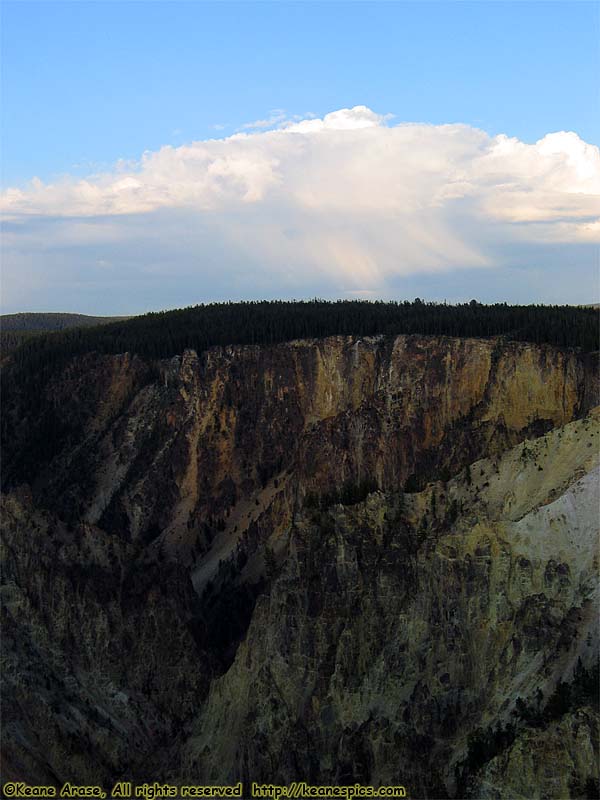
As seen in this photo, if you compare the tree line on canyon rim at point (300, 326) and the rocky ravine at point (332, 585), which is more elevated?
the tree line on canyon rim at point (300, 326)

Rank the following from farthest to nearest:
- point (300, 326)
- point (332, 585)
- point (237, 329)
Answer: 1. point (237, 329)
2. point (300, 326)
3. point (332, 585)

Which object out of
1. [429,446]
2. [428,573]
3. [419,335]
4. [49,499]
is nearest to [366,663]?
[428,573]

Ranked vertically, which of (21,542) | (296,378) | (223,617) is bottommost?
(223,617)

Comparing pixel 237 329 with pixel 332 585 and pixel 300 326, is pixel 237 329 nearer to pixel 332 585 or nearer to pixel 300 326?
pixel 300 326

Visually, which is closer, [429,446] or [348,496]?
[348,496]

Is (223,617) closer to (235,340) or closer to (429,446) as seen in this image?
(429,446)

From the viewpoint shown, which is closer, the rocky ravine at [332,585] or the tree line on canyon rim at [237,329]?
the rocky ravine at [332,585]

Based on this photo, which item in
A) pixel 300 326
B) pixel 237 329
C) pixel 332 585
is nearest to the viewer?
pixel 332 585

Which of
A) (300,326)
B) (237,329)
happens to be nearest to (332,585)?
(300,326)
